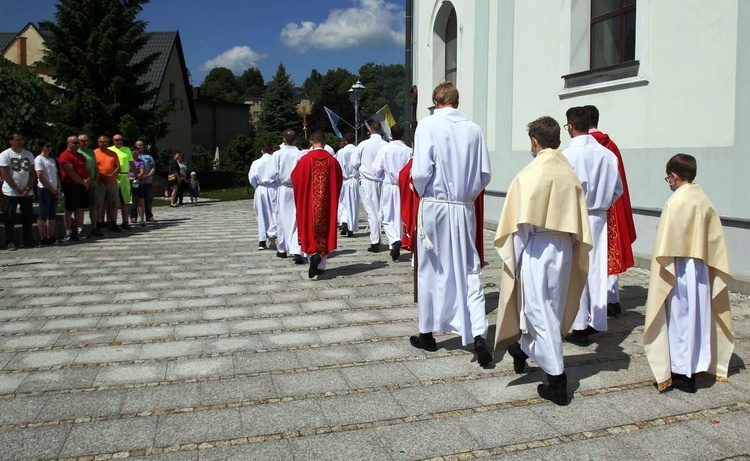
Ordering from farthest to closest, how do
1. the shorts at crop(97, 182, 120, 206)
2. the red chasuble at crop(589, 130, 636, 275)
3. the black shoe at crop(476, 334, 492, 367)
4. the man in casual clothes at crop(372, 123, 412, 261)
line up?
the shorts at crop(97, 182, 120, 206)
the man in casual clothes at crop(372, 123, 412, 261)
the red chasuble at crop(589, 130, 636, 275)
the black shoe at crop(476, 334, 492, 367)

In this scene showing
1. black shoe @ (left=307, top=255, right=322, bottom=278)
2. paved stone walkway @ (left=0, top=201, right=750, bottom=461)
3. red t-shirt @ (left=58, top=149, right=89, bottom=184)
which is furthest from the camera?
red t-shirt @ (left=58, top=149, right=89, bottom=184)

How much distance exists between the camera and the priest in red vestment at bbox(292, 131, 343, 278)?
9070mm

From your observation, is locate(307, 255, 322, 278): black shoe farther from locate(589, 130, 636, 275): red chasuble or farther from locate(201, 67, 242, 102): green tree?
locate(201, 67, 242, 102): green tree

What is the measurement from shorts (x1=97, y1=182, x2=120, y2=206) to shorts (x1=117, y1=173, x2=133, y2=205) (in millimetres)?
495

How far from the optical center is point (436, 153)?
5.36 m

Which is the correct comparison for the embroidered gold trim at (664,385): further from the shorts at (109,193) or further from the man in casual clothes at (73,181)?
the shorts at (109,193)

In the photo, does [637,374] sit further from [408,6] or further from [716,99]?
[408,6]

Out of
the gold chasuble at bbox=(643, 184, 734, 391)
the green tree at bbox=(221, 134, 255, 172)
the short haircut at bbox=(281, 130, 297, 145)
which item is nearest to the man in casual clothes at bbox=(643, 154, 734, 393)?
the gold chasuble at bbox=(643, 184, 734, 391)

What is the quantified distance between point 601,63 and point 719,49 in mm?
3033

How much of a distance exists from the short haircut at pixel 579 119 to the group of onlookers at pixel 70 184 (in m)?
9.20

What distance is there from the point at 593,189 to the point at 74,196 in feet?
32.4

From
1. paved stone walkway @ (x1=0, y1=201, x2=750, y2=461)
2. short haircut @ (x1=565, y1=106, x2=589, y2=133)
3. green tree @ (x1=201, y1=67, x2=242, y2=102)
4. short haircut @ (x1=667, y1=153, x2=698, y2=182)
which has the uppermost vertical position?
green tree @ (x1=201, y1=67, x2=242, y2=102)

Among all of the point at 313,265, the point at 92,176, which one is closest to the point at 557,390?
the point at 313,265

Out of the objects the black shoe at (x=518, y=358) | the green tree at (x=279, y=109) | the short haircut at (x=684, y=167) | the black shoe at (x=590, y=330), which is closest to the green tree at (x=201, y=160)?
the green tree at (x=279, y=109)
